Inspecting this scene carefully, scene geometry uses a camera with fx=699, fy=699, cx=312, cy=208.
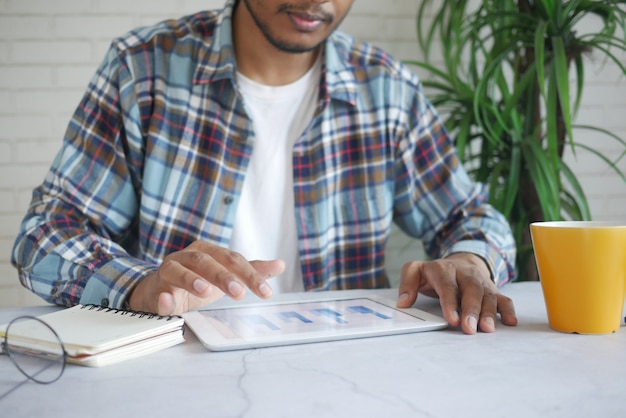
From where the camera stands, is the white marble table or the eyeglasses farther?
the eyeglasses

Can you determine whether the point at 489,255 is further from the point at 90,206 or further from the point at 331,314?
the point at 90,206

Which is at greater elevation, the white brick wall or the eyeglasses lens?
the white brick wall

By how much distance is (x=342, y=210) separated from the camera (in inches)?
60.8

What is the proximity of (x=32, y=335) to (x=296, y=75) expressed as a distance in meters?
0.99

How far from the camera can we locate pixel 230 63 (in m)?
1.46

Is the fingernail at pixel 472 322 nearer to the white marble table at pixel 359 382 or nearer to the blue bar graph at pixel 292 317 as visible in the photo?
the white marble table at pixel 359 382

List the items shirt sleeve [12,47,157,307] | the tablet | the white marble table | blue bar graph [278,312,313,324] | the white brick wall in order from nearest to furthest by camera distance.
→ the white marble table
the tablet
blue bar graph [278,312,313,324]
shirt sleeve [12,47,157,307]
the white brick wall

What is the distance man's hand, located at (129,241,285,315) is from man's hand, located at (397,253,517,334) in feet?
0.72

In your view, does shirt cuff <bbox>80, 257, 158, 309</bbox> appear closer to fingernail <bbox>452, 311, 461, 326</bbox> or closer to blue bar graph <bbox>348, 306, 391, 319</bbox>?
blue bar graph <bbox>348, 306, 391, 319</bbox>

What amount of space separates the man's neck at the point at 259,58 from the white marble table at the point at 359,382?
2.94ft

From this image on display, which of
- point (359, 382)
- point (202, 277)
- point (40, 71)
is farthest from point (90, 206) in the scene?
point (40, 71)

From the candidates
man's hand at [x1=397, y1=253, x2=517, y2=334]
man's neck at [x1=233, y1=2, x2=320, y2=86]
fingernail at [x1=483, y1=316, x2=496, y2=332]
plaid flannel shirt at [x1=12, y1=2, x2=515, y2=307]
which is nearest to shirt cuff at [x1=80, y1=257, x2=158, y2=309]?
plaid flannel shirt at [x1=12, y1=2, x2=515, y2=307]

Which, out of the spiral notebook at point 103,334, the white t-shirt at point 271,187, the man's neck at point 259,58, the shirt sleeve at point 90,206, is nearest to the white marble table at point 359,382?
the spiral notebook at point 103,334

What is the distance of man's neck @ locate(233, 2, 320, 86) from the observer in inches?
61.0
